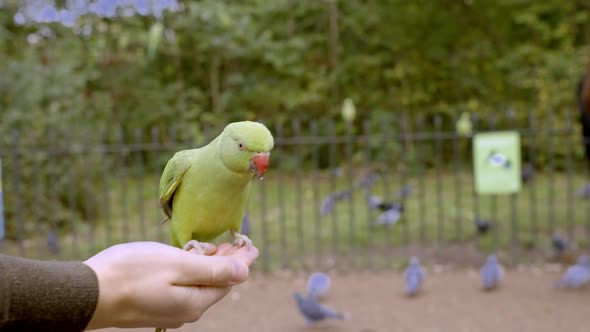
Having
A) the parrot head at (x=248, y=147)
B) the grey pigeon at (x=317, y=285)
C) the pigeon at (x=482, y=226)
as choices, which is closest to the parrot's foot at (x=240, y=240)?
the parrot head at (x=248, y=147)

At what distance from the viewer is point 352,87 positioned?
1347 cm

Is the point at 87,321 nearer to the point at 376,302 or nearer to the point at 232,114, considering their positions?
the point at 376,302

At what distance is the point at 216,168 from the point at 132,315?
14.4 inches

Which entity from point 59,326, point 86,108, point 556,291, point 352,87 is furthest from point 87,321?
point 352,87

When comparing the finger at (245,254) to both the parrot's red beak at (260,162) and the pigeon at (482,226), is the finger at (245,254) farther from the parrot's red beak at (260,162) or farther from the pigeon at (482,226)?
the pigeon at (482,226)

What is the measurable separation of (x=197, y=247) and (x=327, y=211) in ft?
20.0

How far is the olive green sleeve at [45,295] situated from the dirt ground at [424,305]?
367 cm

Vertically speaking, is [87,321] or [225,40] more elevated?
[225,40]

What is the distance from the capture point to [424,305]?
5.23 m

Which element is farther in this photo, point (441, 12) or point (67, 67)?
point (441, 12)

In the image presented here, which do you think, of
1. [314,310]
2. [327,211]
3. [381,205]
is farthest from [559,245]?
[314,310]

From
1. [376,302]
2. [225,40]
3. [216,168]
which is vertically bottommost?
[376,302]

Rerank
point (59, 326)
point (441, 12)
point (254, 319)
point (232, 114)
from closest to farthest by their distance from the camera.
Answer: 1. point (59, 326)
2. point (254, 319)
3. point (232, 114)
4. point (441, 12)

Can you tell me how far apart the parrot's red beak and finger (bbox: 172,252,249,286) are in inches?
8.9
